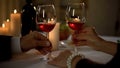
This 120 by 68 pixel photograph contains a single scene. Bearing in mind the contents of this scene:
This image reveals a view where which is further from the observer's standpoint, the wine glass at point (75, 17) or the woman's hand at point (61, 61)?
the wine glass at point (75, 17)

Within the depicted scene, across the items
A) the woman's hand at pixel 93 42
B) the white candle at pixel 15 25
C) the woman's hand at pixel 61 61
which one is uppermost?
the white candle at pixel 15 25

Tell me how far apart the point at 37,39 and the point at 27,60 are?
21cm

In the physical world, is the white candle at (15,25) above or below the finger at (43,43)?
above

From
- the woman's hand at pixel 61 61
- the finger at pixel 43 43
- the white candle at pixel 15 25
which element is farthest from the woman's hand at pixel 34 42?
the white candle at pixel 15 25

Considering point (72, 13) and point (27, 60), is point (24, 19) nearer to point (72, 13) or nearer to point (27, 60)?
point (72, 13)

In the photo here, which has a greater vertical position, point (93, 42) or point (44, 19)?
point (44, 19)

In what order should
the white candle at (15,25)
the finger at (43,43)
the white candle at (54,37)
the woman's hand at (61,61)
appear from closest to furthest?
1. the woman's hand at (61,61)
2. the finger at (43,43)
3. the white candle at (54,37)
4. the white candle at (15,25)

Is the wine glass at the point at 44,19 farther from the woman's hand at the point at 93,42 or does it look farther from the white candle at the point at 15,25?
the white candle at the point at 15,25

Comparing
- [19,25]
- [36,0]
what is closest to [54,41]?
[19,25]

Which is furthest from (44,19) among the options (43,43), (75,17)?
(75,17)

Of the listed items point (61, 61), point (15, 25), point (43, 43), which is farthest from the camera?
point (15, 25)

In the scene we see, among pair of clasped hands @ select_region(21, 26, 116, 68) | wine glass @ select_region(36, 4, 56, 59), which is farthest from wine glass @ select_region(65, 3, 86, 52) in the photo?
wine glass @ select_region(36, 4, 56, 59)

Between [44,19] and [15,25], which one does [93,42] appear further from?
[15,25]

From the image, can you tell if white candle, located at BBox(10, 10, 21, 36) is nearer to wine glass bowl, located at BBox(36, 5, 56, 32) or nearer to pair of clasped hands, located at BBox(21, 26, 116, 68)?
pair of clasped hands, located at BBox(21, 26, 116, 68)
